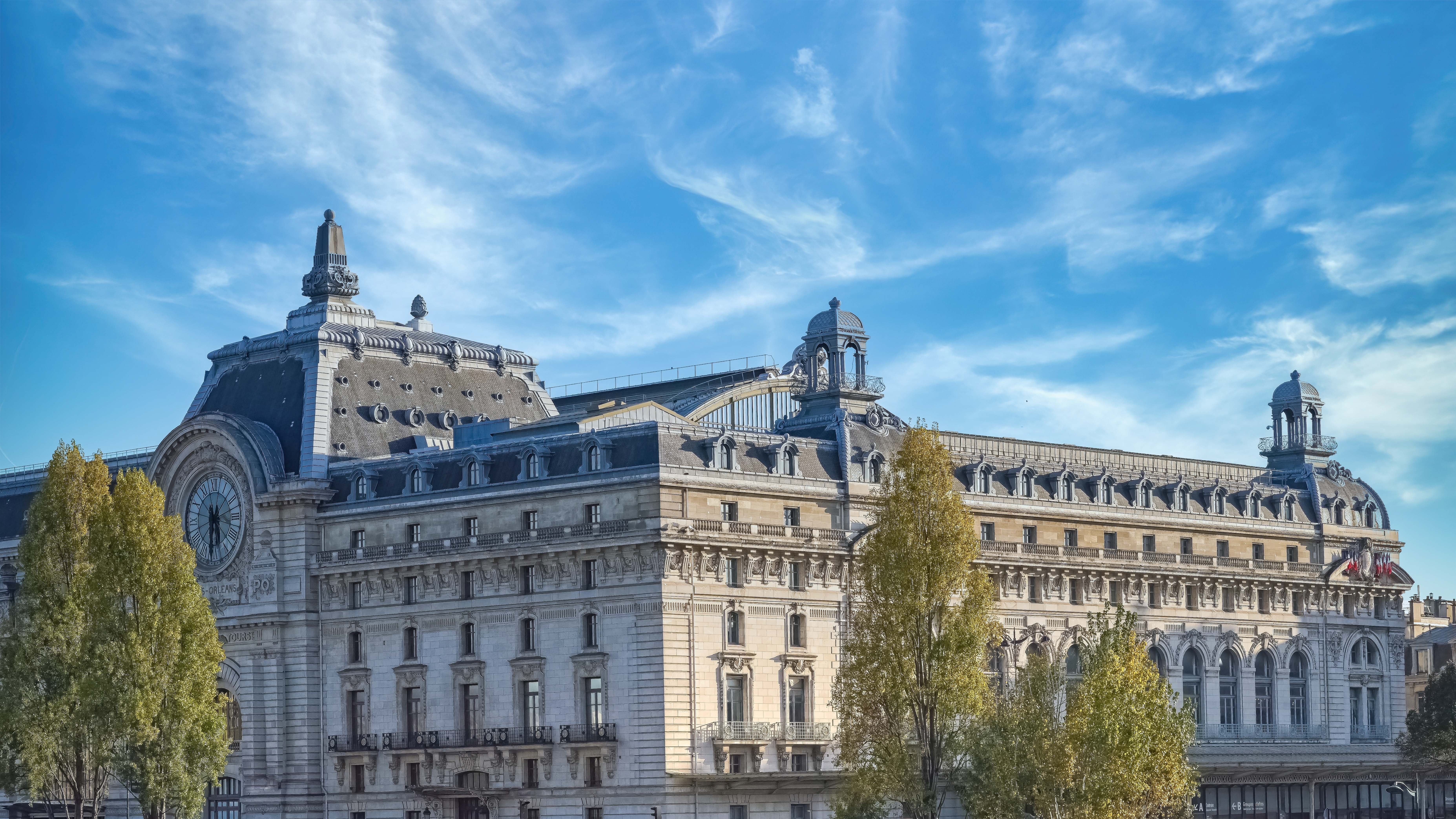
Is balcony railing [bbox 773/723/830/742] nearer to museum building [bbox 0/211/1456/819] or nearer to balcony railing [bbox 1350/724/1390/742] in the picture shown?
museum building [bbox 0/211/1456/819]

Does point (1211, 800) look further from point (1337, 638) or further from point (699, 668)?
point (699, 668)

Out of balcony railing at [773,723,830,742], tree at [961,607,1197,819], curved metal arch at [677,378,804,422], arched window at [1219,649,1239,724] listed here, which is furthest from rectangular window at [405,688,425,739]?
arched window at [1219,649,1239,724]

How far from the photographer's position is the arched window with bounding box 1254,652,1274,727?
505 feet

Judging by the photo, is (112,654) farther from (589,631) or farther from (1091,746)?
(1091,746)

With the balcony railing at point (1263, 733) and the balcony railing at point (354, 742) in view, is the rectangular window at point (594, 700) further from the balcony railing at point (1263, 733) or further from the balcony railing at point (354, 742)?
the balcony railing at point (1263, 733)

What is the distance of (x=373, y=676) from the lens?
435ft

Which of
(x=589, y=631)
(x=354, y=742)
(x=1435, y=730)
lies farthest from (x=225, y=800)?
(x=1435, y=730)

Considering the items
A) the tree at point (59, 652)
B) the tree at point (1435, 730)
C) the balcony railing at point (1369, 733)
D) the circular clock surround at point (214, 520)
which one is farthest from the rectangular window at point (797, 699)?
the balcony railing at point (1369, 733)

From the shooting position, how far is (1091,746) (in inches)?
4225

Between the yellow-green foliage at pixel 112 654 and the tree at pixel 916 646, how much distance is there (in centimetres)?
2947

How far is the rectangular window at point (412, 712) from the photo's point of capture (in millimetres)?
130375

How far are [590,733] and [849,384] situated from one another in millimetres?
26657

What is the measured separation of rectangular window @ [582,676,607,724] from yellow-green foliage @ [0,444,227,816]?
1886 centimetres

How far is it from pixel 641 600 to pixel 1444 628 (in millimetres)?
98092
